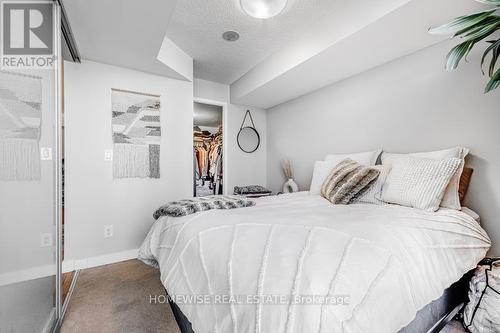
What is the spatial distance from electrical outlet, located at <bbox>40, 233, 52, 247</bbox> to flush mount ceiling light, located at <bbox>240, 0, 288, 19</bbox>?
207 cm

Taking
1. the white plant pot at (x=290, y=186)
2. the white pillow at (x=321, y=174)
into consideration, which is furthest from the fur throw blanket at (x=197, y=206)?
the white plant pot at (x=290, y=186)

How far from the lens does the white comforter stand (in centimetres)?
65

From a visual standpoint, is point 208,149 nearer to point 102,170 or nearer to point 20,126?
point 102,170

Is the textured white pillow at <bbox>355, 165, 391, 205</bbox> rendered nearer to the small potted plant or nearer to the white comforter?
the white comforter

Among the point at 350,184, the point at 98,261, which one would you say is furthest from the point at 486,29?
the point at 98,261

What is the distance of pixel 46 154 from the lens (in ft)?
4.53

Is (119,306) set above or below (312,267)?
below

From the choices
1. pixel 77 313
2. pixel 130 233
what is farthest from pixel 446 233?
pixel 130 233

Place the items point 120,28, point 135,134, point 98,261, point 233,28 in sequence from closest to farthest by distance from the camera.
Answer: point 120,28 < point 233,28 < point 98,261 < point 135,134

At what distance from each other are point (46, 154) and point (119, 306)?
3.82ft

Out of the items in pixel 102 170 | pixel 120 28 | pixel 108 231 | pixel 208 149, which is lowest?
pixel 108 231

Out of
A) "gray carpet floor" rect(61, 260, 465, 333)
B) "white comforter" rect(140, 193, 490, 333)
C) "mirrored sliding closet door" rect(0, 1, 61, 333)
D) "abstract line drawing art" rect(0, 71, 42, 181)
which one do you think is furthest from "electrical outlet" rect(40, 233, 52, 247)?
"white comforter" rect(140, 193, 490, 333)

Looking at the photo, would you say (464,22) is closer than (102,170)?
Yes

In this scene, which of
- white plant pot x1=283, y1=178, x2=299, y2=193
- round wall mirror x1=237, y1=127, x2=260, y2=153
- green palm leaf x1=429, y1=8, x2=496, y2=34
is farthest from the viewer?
round wall mirror x1=237, y1=127, x2=260, y2=153
